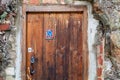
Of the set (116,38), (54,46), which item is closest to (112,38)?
(116,38)

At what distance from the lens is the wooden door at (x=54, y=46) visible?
4230 millimetres

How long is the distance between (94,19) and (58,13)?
517mm

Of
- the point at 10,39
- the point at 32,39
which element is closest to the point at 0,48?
the point at 10,39

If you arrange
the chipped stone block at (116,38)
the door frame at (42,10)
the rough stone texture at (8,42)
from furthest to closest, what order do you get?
the door frame at (42,10) < the rough stone texture at (8,42) < the chipped stone block at (116,38)

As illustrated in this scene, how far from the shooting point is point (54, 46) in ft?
13.9

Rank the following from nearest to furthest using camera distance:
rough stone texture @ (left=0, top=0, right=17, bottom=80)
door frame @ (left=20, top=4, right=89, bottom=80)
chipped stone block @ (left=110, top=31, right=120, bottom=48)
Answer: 1. chipped stone block @ (left=110, top=31, right=120, bottom=48)
2. rough stone texture @ (left=0, top=0, right=17, bottom=80)
3. door frame @ (left=20, top=4, right=89, bottom=80)

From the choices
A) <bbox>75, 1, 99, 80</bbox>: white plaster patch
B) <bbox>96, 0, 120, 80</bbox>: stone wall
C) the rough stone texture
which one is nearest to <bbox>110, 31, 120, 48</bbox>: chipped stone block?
<bbox>96, 0, 120, 80</bbox>: stone wall

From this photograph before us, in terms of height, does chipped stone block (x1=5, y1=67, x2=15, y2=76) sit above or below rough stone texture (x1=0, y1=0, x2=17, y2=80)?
below

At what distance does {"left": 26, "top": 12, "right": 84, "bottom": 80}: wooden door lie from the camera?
423 cm

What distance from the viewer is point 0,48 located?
13.2 ft

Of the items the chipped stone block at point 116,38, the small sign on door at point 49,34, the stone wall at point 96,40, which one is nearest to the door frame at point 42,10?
the stone wall at point 96,40

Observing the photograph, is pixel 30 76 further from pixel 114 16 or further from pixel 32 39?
pixel 114 16

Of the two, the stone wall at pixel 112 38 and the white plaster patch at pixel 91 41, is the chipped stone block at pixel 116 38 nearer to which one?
the stone wall at pixel 112 38

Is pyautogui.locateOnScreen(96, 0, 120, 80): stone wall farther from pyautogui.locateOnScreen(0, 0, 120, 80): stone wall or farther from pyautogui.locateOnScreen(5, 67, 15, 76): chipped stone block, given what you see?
pyautogui.locateOnScreen(5, 67, 15, 76): chipped stone block
